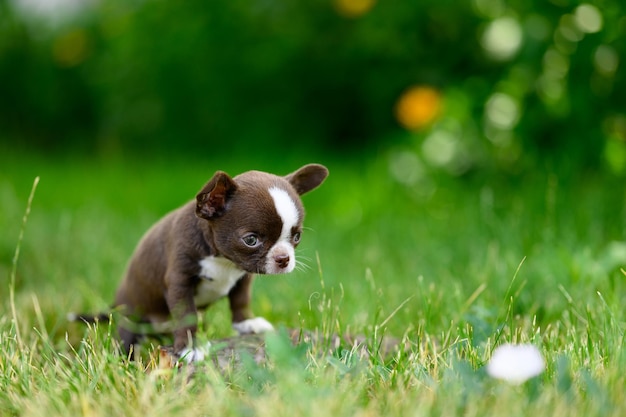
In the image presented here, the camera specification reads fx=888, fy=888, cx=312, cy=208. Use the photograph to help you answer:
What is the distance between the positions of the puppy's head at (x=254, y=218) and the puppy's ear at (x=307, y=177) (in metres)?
0.17

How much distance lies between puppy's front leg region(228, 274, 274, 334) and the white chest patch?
65 mm

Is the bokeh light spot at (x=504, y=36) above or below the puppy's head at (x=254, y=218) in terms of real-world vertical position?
above

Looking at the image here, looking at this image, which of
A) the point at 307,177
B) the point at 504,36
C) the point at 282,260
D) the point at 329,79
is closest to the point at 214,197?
the point at 282,260

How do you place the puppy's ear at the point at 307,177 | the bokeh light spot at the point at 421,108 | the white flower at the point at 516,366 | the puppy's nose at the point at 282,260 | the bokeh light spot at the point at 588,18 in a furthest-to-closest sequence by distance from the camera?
the bokeh light spot at the point at 421,108, the bokeh light spot at the point at 588,18, the puppy's ear at the point at 307,177, the puppy's nose at the point at 282,260, the white flower at the point at 516,366

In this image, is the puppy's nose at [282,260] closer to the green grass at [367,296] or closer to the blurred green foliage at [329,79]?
the green grass at [367,296]

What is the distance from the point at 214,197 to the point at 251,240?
17cm

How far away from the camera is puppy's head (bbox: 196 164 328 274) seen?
2699 mm

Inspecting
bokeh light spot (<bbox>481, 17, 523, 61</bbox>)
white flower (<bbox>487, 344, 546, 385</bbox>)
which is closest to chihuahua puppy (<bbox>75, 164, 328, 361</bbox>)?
white flower (<bbox>487, 344, 546, 385</bbox>)

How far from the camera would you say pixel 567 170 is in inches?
194

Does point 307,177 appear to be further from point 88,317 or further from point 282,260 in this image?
point 88,317

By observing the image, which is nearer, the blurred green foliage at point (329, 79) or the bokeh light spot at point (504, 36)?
the blurred green foliage at point (329, 79)

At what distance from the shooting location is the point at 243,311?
3.13 m

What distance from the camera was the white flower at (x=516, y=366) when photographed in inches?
86.5

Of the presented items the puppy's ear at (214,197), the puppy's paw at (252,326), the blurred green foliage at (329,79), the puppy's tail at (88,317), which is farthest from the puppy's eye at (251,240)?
the blurred green foliage at (329,79)
